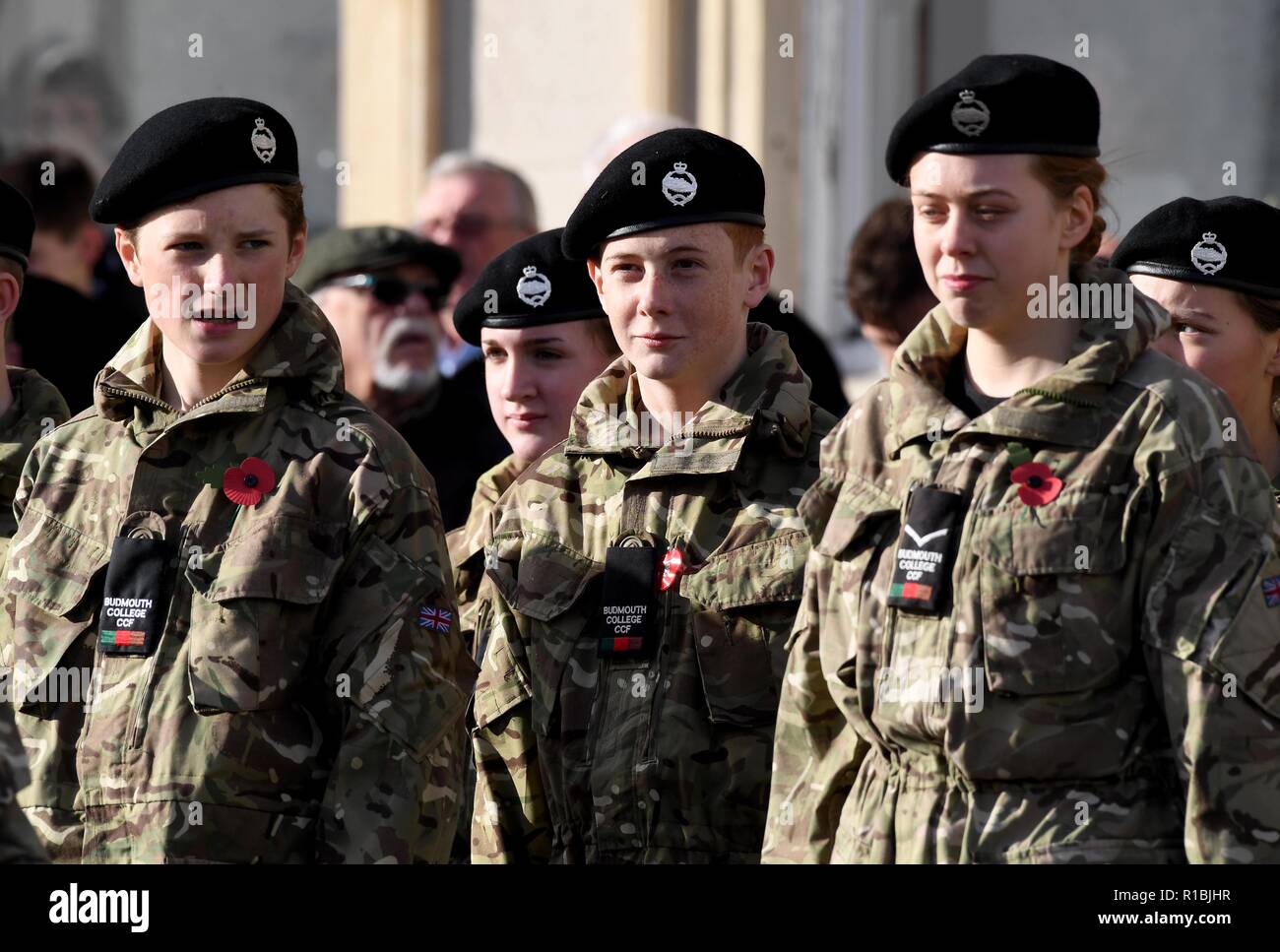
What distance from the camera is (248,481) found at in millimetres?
4145

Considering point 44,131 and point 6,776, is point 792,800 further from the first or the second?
point 44,131

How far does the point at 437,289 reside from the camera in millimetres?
6742

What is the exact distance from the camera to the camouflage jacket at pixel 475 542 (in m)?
4.91

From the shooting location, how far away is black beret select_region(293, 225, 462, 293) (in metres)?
6.66

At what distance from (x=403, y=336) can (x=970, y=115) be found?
10.3ft

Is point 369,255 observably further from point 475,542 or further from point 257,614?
point 257,614

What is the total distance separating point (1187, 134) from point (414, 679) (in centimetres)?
662

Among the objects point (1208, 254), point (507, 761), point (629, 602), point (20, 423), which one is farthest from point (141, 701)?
point (1208, 254)

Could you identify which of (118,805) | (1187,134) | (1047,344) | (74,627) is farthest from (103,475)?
(1187,134)

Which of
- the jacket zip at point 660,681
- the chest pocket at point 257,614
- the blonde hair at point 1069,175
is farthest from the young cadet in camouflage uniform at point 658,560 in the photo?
the blonde hair at point 1069,175

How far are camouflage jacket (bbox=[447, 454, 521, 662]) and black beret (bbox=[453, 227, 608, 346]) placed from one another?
32 centimetres

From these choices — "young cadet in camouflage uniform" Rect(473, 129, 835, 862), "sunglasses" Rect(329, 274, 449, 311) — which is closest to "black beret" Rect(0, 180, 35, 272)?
"young cadet in camouflage uniform" Rect(473, 129, 835, 862)

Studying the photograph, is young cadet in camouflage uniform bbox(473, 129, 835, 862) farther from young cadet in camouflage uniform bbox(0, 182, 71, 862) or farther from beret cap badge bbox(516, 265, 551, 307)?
young cadet in camouflage uniform bbox(0, 182, 71, 862)

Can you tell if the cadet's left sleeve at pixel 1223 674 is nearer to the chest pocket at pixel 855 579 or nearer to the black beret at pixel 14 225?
the chest pocket at pixel 855 579
